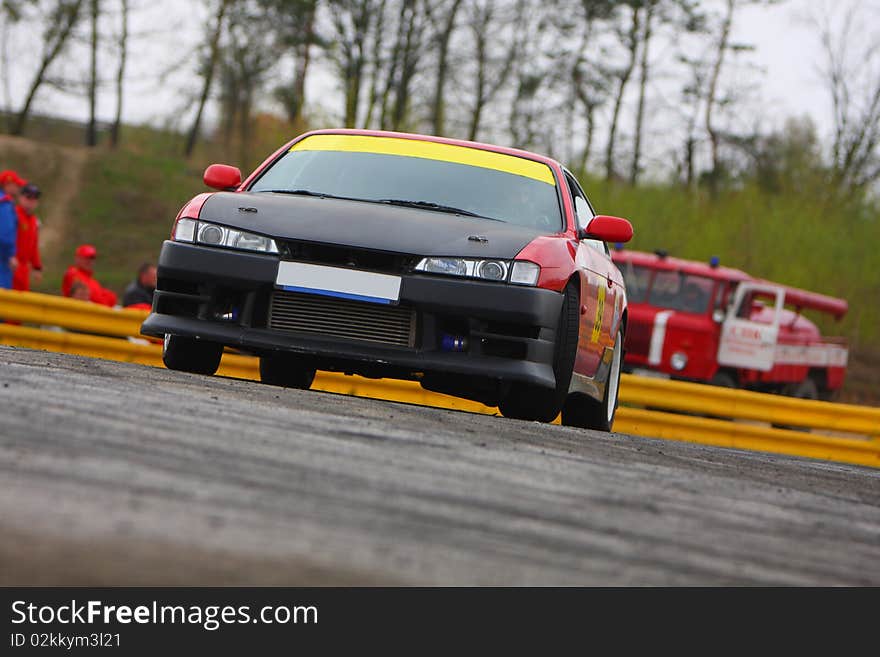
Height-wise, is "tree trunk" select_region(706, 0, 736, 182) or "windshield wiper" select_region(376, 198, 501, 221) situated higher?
"tree trunk" select_region(706, 0, 736, 182)

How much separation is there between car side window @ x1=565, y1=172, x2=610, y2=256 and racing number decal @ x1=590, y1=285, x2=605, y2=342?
28 cm

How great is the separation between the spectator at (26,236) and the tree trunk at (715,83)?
2878cm

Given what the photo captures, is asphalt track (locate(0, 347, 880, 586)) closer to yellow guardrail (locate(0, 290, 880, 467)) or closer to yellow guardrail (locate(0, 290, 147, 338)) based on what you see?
yellow guardrail (locate(0, 290, 880, 467))

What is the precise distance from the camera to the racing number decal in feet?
25.8

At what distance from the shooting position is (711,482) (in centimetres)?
486

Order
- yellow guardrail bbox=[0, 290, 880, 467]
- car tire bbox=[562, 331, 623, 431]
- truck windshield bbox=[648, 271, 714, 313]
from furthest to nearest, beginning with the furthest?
truck windshield bbox=[648, 271, 714, 313] < yellow guardrail bbox=[0, 290, 880, 467] < car tire bbox=[562, 331, 623, 431]

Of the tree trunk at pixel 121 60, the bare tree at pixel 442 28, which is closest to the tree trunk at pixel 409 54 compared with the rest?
the bare tree at pixel 442 28

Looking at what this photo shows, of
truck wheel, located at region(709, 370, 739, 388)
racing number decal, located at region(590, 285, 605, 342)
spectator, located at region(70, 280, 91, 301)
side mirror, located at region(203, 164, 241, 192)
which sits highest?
side mirror, located at region(203, 164, 241, 192)

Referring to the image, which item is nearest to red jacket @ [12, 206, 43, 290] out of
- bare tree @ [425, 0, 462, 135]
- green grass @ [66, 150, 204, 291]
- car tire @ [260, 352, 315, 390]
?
car tire @ [260, 352, 315, 390]

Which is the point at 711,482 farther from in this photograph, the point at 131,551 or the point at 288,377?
the point at 288,377

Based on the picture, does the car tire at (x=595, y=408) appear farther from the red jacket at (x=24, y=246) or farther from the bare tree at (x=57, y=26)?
the bare tree at (x=57, y=26)

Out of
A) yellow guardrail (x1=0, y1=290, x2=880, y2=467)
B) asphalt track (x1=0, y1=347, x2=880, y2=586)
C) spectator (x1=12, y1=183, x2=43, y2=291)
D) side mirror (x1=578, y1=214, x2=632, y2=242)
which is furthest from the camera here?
spectator (x1=12, y1=183, x2=43, y2=291)

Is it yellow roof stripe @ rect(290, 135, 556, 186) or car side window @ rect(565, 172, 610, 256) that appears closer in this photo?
yellow roof stripe @ rect(290, 135, 556, 186)
